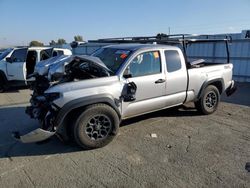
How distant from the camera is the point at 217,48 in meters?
13.5

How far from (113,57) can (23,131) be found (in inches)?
96.6

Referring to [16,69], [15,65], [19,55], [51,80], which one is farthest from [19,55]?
[51,80]

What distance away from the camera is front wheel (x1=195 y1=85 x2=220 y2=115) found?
6.28 m

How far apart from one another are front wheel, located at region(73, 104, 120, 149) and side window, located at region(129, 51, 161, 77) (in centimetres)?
94

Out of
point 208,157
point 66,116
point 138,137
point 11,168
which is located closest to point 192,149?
point 208,157

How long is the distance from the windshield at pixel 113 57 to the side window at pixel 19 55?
5.92 metres

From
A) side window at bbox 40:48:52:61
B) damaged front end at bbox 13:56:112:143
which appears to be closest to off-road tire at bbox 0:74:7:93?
side window at bbox 40:48:52:61

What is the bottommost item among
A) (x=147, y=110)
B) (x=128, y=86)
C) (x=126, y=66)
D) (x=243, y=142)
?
(x=243, y=142)

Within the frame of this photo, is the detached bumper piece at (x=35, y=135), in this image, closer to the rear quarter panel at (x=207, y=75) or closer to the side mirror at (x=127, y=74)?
the side mirror at (x=127, y=74)

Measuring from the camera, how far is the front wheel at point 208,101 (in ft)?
20.6

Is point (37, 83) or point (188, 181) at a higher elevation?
point (37, 83)

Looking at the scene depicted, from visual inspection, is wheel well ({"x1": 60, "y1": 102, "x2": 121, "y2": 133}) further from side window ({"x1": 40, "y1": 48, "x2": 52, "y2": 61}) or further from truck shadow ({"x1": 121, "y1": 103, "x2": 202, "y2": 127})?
side window ({"x1": 40, "y1": 48, "x2": 52, "y2": 61})

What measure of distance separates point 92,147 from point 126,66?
159cm

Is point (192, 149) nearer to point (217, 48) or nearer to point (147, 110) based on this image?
point (147, 110)
